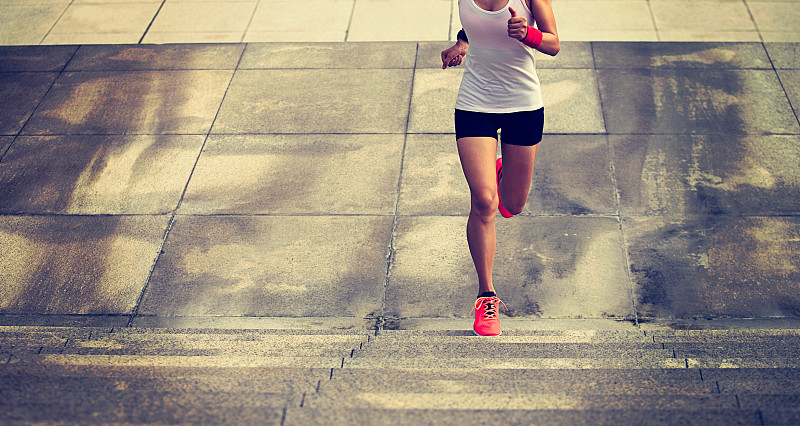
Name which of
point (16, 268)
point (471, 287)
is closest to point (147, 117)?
point (16, 268)

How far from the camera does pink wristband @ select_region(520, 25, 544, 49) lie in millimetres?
3477

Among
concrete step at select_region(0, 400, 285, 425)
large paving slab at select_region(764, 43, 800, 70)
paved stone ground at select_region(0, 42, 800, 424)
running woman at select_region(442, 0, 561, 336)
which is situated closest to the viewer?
concrete step at select_region(0, 400, 285, 425)

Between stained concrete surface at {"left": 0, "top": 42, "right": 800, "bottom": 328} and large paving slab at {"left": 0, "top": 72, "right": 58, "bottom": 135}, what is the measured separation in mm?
23

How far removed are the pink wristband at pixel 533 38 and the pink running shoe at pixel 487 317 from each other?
146 centimetres

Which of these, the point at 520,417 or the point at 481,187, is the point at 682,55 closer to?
the point at 481,187

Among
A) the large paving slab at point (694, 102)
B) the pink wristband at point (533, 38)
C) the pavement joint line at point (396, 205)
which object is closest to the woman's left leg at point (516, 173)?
the pink wristband at point (533, 38)

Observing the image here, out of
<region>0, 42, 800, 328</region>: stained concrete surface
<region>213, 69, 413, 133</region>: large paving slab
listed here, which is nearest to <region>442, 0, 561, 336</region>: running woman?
<region>0, 42, 800, 328</region>: stained concrete surface

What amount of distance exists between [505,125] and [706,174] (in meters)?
2.28

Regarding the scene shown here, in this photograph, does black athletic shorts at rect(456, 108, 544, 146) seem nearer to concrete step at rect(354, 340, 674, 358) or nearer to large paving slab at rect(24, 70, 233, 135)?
concrete step at rect(354, 340, 674, 358)

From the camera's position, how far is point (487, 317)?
399 cm

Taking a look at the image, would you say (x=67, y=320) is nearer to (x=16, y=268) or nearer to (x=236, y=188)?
(x=16, y=268)

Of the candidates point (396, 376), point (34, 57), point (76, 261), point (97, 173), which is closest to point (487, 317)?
point (396, 376)

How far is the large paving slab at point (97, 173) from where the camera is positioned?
535 centimetres

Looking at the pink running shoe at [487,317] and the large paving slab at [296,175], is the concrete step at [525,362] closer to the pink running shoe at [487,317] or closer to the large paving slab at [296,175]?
the pink running shoe at [487,317]
